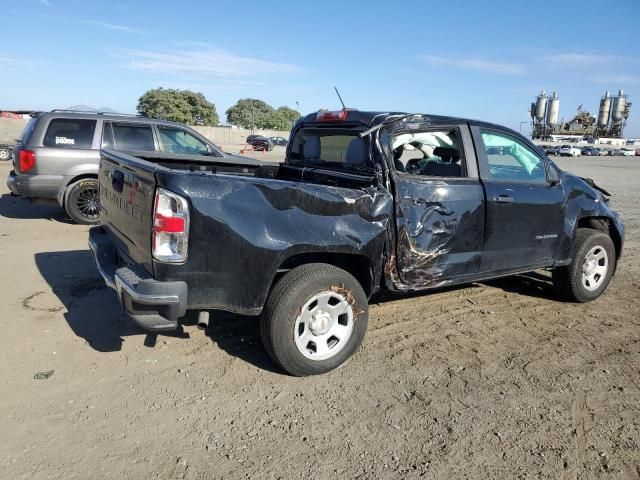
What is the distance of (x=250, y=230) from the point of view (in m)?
3.19

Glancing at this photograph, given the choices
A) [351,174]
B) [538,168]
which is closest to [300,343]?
[351,174]

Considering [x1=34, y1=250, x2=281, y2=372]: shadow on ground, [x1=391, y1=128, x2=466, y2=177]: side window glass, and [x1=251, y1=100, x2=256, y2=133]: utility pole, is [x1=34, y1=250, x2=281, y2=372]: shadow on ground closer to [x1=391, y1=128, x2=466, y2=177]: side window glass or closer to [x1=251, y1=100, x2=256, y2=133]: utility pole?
[x1=391, y1=128, x2=466, y2=177]: side window glass

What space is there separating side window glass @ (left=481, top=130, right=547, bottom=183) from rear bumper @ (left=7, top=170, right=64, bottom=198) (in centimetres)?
676

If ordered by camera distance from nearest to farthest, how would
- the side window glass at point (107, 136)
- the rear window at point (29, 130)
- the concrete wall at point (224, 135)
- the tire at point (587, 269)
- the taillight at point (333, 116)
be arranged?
the taillight at point (333, 116) → the tire at point (587, 269) → the rear window at point (29, 130) → the side window glass at point (107, 136) → the concrete wall at point (224, 135)

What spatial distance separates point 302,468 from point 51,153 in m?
7.39

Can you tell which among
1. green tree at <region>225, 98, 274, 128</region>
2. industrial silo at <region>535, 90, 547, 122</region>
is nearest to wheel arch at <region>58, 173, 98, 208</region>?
green tree at <region>225, 98, 274, 128</region>

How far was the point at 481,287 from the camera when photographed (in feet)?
19.2

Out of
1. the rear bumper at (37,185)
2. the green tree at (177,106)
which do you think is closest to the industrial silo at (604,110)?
the green tree at (177,106)

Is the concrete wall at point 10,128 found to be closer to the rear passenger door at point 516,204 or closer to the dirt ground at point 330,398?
the dirt ground at point 330,398

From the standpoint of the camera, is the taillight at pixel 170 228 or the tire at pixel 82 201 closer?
the taillight at pixel 170 228

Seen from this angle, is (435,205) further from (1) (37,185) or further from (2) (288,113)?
(2) (288,113)

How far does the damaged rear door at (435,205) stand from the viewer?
13.0 feet

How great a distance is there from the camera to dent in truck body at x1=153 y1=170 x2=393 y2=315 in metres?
3.06

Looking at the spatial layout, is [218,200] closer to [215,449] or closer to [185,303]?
[185,303]
